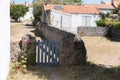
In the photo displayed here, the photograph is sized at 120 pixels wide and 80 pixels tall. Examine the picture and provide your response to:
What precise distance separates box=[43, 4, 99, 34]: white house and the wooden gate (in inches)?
829

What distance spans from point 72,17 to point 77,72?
28976 millimetres

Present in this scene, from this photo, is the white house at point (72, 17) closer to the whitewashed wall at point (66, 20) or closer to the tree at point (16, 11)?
the whitewashed wall at point (66, 20)

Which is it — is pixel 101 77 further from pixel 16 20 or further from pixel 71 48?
pixel 16 20

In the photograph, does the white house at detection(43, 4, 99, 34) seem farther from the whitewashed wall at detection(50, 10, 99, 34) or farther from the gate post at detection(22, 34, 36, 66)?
the gate post at detection(22, 34, 36, 66)

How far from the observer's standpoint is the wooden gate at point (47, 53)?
13.9 meters

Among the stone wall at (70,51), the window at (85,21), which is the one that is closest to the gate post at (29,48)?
the stone wall at (70,51)

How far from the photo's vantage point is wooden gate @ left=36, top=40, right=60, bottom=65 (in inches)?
547

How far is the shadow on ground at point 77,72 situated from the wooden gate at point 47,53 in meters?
0.52

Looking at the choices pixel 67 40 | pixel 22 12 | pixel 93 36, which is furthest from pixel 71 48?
pixel 22 12

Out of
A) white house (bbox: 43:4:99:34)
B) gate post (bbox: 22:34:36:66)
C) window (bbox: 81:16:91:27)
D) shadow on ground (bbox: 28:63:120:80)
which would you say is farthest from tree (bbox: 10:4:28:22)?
shadow on ground (bbox: 28:63:120:80)

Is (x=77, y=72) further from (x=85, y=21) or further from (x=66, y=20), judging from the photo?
(x=85, y=21)

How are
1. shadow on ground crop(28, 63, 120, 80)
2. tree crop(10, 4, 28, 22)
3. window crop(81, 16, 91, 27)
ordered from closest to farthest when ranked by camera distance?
shadow on ground crop(28, 63, 120, 80)
window crop(81, 16, 91, 27)
tree crop(10, 4, 28, 22)
